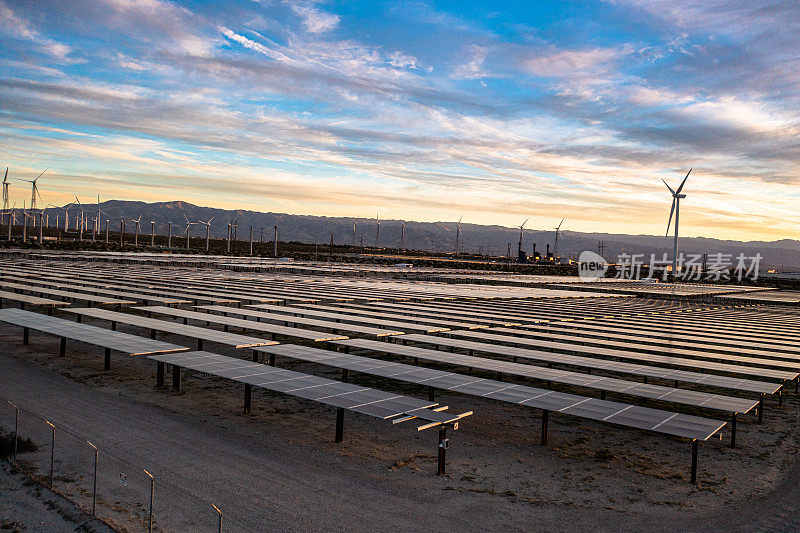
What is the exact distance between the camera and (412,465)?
1484 centimetres

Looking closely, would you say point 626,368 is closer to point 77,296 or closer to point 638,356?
→ point 638,356

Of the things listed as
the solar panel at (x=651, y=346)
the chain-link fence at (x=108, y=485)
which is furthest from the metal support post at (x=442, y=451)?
the solar panel at (x=651, y=346)

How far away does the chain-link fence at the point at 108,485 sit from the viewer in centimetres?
1109

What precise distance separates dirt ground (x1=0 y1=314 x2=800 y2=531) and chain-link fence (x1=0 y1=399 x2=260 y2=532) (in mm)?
136

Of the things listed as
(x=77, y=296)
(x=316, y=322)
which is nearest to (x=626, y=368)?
(x=316, y=322)

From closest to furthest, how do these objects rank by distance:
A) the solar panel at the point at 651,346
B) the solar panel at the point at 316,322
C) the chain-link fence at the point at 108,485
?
1. the chain-link fence at the point at 108,485
2. the solar panel at the point at 651,346
3. the solar panel at the point at 316,322

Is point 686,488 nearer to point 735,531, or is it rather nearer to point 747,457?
point 735,531

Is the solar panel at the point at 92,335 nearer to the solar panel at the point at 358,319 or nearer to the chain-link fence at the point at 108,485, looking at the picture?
the chain-link fence at the point at 108,485

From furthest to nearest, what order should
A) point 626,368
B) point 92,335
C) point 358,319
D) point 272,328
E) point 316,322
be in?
point 358,319, point 316,322, point 272,328, point 92,335, point 626,368

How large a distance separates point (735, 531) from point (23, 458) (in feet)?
52.7

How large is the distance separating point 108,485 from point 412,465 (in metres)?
7.12

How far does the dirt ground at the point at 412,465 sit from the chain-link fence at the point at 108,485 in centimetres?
14

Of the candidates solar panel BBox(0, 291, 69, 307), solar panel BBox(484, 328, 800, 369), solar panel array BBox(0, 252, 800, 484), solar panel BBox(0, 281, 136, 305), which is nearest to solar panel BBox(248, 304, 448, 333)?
solar panel array BBox(0, 252, 800, 484)

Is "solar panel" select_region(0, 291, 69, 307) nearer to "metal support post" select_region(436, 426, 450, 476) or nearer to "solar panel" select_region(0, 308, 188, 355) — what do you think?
"solar panel" select_region(0, 308, 188, 355)
